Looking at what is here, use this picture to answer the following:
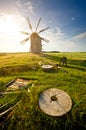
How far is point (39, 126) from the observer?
905cm

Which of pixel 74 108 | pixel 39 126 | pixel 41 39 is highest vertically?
pixel 41 39

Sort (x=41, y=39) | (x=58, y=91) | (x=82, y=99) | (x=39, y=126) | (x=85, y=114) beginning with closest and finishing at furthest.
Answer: (x=39, y=126) → (x=85, y=114) → (x=82, y=99) → (x=58, y=91) → (x=41, y=39)

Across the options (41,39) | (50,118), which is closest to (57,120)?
(50,118)

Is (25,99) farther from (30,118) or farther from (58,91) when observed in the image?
(58,91)

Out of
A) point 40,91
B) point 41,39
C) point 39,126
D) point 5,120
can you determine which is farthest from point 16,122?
point 41,39

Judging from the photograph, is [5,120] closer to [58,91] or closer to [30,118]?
[30,118]

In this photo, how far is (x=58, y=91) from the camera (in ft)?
38.4

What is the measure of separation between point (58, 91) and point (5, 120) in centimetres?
457

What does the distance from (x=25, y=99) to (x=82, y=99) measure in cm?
435

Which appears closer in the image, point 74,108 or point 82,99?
point 74,108

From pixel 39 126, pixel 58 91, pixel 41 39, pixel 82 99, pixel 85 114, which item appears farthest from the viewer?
pixel 41 39

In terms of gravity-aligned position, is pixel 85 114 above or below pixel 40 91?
below

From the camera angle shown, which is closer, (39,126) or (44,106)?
(39,126)

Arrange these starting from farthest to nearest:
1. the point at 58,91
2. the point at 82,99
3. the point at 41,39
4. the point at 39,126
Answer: the point at 41,39
the point at 58,91
the point at 82,99
the point at 39,126
